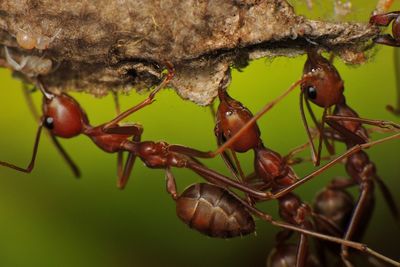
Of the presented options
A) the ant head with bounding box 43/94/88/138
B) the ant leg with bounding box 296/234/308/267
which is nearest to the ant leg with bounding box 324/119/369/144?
the ant leg with bounding box 296/234/308/267

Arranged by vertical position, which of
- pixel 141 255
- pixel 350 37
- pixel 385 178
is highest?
pixel 350 37

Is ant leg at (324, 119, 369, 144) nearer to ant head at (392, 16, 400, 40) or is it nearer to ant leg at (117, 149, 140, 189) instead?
ant head at (392, 16, 400, 40)

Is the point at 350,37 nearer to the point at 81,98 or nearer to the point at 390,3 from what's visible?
the point at 390,3

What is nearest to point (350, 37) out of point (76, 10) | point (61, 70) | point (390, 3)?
point (390, 3)

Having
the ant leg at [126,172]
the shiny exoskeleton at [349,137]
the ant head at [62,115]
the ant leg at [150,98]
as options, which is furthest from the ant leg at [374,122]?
the ant head at [62,115]

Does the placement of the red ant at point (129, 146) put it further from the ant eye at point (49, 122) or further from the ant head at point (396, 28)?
the ant head at point (396, 28)
